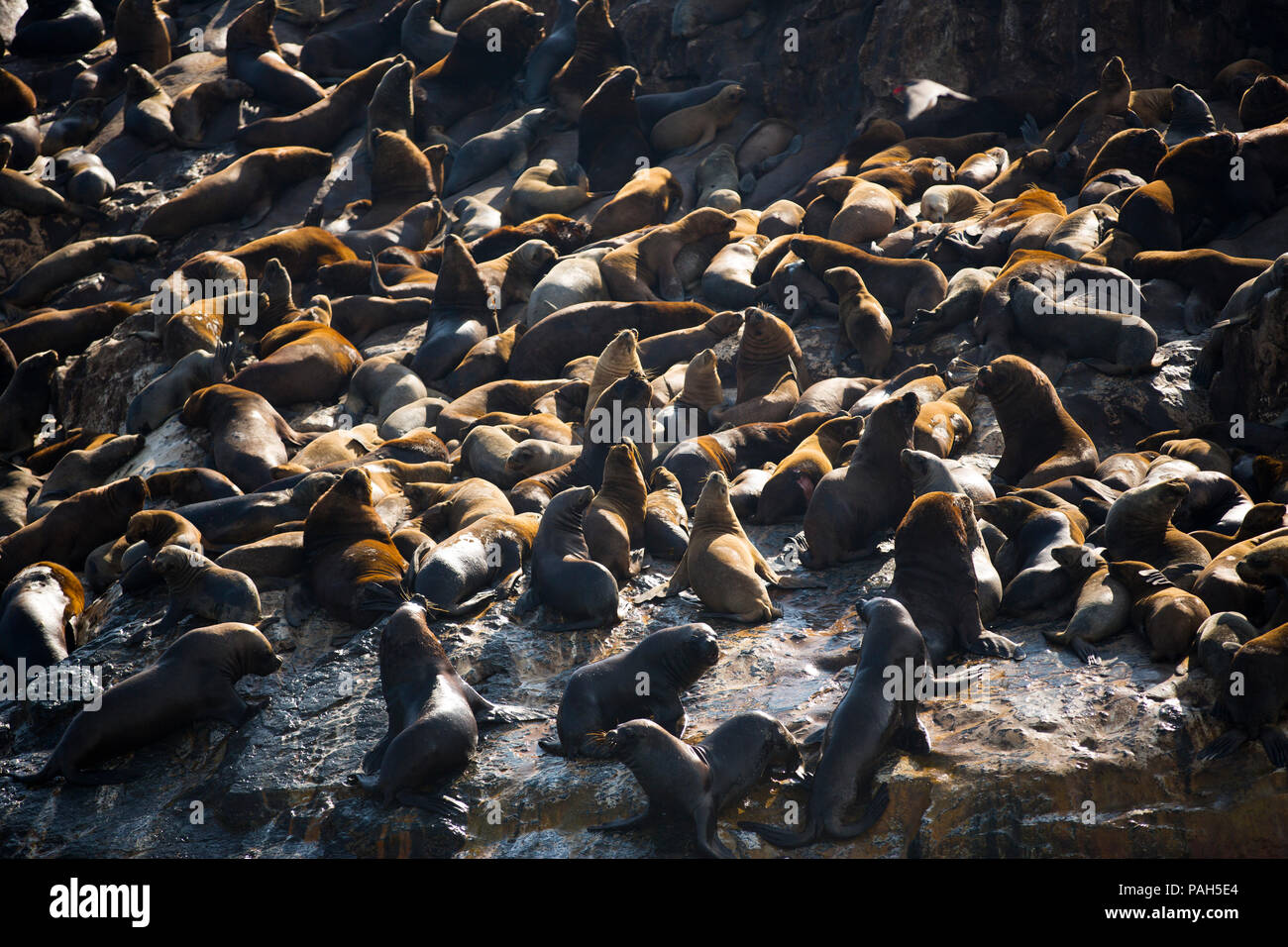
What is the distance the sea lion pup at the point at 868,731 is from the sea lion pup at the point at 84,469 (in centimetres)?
835

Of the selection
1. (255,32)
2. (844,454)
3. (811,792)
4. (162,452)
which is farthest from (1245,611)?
(255,32)

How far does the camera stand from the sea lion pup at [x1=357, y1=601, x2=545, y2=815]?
5590 mm

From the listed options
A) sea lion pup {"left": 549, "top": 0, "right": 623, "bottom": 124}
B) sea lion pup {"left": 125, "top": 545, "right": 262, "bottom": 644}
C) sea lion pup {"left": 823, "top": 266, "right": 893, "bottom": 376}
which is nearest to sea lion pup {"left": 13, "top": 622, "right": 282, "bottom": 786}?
sea lion pup {"left": 125, "top": 545, "right": 262, "bottom": 644}

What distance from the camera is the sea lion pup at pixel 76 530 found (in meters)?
9.64

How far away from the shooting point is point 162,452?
10.9 m

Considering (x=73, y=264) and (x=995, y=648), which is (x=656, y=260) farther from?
(x=73, y=264)

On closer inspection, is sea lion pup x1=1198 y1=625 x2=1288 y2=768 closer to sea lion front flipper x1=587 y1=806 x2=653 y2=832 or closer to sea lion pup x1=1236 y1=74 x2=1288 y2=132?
sea lion front flipper x1=587 y1=806 x2=653 y2=832

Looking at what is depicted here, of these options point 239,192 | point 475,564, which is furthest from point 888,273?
point 239,192

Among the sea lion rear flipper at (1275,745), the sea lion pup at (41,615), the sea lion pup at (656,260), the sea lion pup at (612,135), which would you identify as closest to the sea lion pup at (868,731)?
the sea lion rear flipper at (1275,745)

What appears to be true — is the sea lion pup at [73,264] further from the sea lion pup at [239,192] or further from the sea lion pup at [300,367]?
the sea lion pup at [300,367]

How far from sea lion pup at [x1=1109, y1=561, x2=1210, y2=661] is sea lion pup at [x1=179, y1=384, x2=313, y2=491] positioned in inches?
278

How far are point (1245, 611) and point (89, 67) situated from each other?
23.0 m

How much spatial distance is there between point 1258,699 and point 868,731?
1.78 meters

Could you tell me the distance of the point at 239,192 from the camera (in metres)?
17.1
